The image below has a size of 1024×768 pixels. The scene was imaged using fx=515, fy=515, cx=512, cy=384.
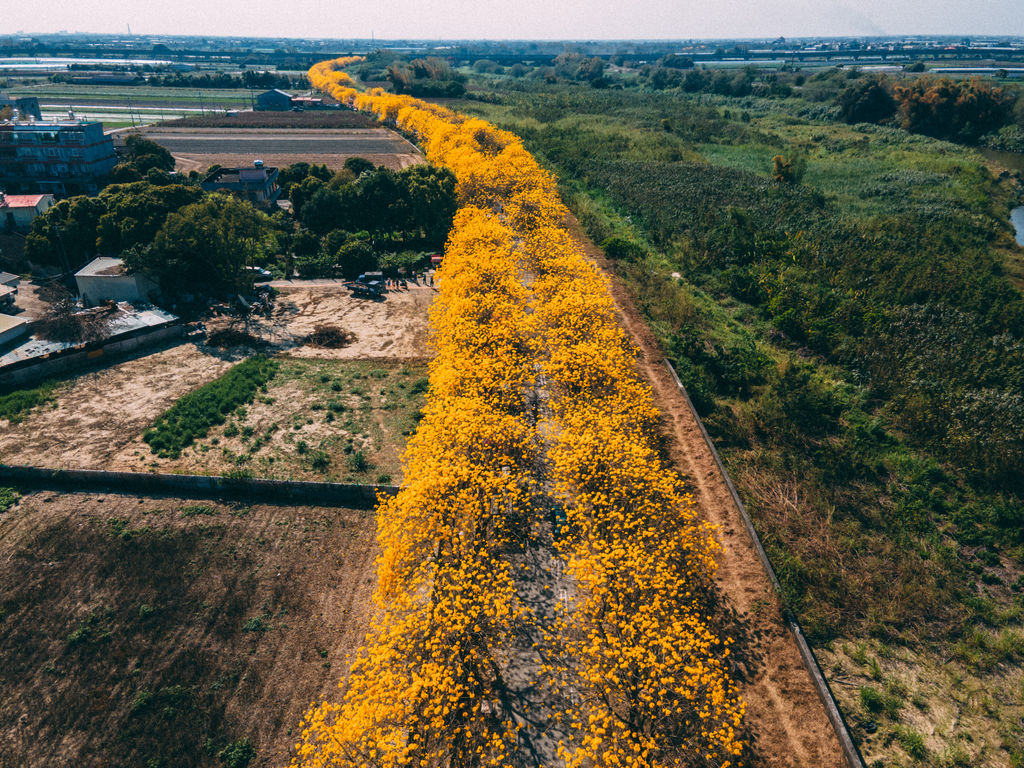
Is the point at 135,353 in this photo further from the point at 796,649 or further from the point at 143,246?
the point at 796,649

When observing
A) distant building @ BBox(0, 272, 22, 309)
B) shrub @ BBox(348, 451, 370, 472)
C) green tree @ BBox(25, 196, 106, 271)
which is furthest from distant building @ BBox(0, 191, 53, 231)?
shrub @ BBox(348, 451, 370, 472)

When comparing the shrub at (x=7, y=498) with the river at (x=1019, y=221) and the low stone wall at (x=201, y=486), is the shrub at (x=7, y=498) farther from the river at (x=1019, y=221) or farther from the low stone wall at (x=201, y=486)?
the river at (x=1019, y=221)

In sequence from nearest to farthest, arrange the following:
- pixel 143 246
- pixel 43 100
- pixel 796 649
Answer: pixel 796 649, pixel 143 246, pixel 43 100

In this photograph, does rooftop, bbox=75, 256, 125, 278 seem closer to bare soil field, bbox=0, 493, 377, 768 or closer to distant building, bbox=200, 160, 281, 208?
bare soil field, bbox=0, 493, 377, 768

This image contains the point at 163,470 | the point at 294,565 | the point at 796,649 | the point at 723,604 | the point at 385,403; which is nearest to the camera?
the point at 796,649

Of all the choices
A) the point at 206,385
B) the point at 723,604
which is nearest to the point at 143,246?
the point at 206,385

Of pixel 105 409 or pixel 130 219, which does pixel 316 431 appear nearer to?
pixel 105 409
